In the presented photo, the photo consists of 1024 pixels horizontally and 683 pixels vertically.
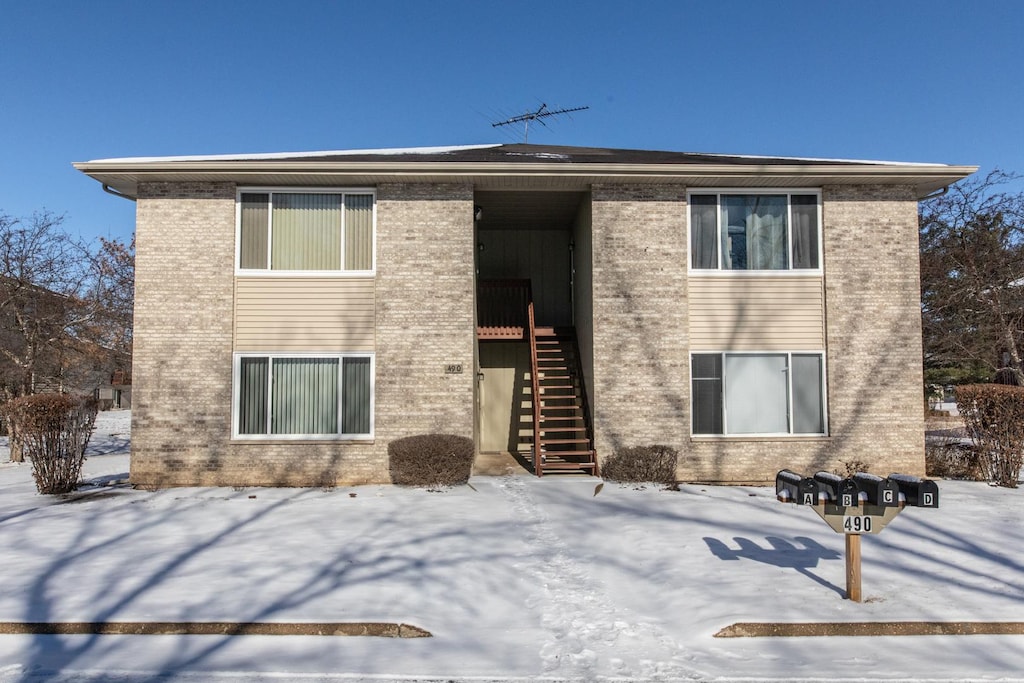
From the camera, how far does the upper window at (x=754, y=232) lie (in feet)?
38.3

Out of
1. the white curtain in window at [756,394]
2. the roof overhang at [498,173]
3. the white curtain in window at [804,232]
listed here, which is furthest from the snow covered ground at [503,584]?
the roof overhang at [498,173]

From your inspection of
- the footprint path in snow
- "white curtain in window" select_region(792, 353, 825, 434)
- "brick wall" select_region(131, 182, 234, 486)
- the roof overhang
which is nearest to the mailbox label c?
the footprint path in snow

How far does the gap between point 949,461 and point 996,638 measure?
7.75m

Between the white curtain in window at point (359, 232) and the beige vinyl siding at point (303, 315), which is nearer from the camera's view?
the beige vinyl siding at point (303, 315)

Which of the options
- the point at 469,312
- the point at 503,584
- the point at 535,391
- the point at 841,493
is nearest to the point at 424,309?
the point at 469,312

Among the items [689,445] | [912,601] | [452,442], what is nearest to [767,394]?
[689,445]

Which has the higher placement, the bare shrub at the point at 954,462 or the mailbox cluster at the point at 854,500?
the mailbox cluster at the point at 854,500

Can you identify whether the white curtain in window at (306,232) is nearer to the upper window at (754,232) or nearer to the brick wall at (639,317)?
the brick wall at (639,317)

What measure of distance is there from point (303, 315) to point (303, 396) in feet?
4.27

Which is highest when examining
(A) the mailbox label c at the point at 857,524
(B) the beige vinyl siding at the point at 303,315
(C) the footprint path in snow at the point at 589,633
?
(B) the beige vinyl siding at the point at 303,315

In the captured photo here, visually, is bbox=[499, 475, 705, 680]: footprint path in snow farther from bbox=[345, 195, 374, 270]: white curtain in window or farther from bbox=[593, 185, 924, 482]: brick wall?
bbox=[345, 195, 374, 270]: white curtain in window

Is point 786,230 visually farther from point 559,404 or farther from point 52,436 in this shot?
point 52,436

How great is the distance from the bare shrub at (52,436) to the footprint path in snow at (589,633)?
24.5 ft

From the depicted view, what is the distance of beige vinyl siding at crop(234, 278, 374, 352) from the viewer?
1123 cm
